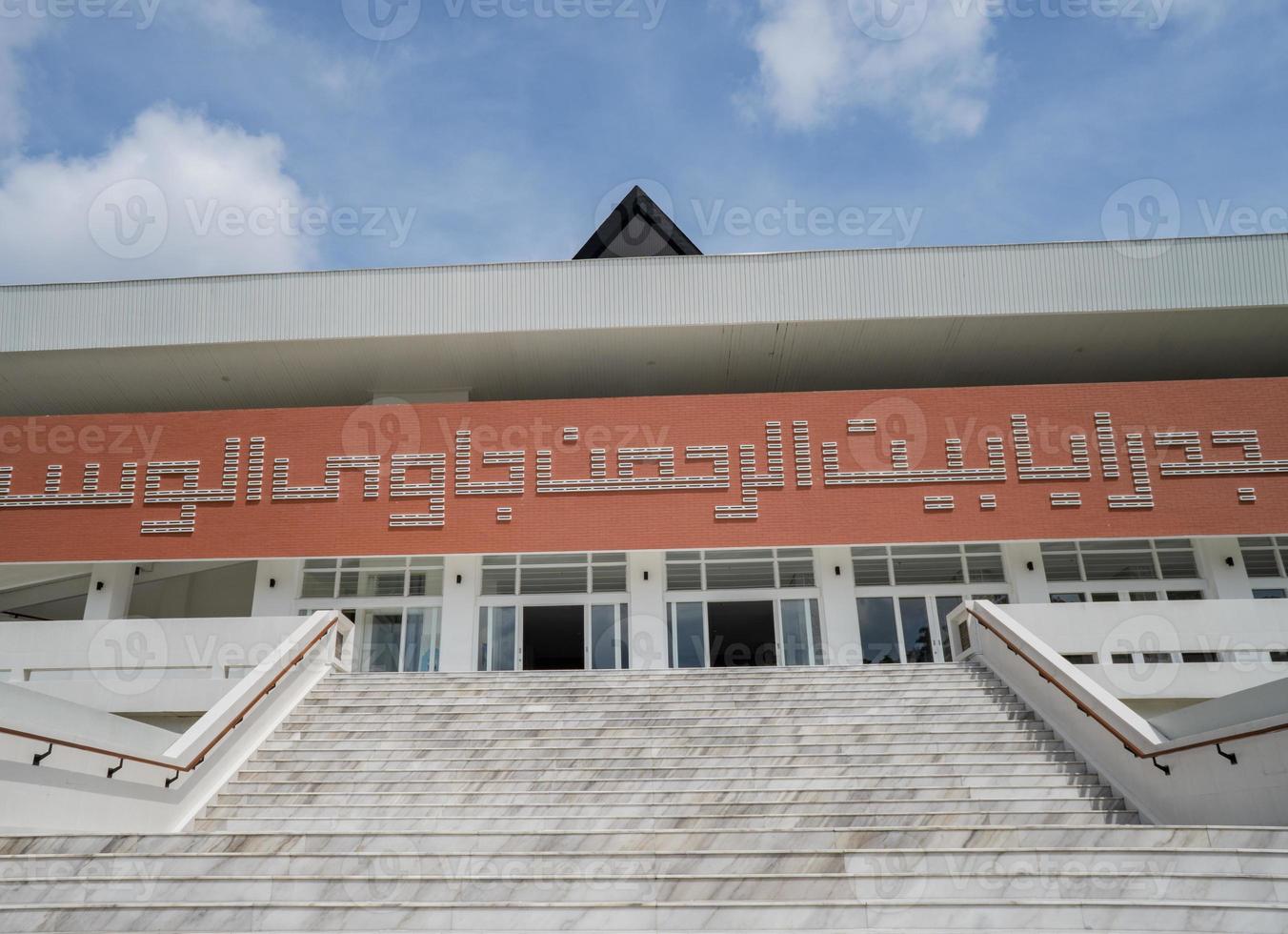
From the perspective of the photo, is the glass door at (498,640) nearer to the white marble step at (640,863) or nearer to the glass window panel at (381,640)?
the glass window panel at (381,640)

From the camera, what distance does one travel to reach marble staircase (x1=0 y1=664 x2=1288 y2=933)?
5719 millimetres

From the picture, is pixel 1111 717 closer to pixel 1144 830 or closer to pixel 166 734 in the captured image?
pixel 1144 830

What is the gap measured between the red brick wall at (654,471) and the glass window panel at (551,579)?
1.08 metres

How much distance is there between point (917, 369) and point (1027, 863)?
53.8 feet

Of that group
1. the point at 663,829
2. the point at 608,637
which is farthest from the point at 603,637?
the point at 663,829

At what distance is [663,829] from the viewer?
8320mm

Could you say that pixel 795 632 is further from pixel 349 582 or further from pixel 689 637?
pixel 349 582

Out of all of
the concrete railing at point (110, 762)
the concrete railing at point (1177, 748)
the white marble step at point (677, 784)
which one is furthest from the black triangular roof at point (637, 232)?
the white marble step at point (677, 784)

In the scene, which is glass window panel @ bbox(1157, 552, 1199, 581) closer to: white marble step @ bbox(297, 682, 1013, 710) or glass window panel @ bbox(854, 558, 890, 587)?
glass window panel @ bbox(854, 558, 890, 587)

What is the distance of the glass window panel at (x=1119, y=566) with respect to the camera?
19.5 m

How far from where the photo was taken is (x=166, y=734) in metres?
9.84

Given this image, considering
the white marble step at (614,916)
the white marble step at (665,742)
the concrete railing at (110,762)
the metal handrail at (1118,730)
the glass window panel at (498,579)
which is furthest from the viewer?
the glass window panel at (498,579)

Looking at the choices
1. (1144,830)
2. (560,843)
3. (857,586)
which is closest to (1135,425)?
(857,586)

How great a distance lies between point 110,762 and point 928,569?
48.4 ft
